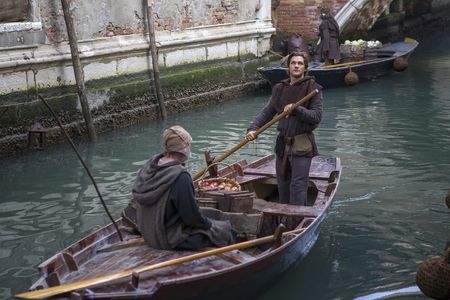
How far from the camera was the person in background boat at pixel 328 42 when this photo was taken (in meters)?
13.2

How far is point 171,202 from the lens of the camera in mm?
3967

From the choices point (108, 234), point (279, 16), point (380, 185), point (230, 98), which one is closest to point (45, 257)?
point (108, 234)

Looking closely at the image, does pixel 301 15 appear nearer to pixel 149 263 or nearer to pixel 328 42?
pixel 328 42

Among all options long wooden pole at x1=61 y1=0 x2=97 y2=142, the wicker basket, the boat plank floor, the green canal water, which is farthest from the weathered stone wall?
the wicker basket

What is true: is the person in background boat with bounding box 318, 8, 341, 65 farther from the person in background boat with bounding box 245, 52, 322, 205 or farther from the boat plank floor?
the boat plank floor

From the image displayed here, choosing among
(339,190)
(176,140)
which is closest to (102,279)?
(176,140)

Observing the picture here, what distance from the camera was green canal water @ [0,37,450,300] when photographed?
510cm

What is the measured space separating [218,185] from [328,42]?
8.51 meters

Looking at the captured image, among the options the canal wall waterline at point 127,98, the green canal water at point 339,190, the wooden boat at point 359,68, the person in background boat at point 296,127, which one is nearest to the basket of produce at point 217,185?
the person in background boat at point 296,127

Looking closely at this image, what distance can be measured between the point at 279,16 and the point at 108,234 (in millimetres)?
11592

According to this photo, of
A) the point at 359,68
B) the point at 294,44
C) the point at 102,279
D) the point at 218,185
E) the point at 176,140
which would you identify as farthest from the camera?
the point at 294,44

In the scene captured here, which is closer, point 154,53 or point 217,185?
point 217,185

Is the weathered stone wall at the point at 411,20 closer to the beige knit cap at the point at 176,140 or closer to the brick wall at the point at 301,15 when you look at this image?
the brick wall at the point at 301,15

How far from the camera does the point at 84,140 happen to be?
30.7 ft
